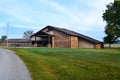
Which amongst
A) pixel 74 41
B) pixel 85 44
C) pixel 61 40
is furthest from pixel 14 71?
pixel 85 44

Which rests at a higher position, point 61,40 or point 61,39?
point 61,39

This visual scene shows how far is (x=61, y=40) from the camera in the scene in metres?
91.6

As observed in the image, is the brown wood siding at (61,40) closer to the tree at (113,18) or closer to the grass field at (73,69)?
the tree at (113,18)

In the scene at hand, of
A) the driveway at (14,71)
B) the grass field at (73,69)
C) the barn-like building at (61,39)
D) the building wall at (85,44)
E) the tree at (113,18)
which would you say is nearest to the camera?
the driveway at (14,71)

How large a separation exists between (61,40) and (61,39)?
1.02 ft

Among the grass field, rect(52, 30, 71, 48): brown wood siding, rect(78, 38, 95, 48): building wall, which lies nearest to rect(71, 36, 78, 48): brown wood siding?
A: rect(52, 30, 71, 48): brown wood siding

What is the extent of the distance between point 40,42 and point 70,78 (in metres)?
82.0

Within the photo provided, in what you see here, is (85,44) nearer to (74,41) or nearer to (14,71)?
(74,41)

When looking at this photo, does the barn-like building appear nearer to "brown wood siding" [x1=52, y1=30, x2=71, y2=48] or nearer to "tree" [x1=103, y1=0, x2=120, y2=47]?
"brown wood siding" [x1=52, y1=30, x2=71, y2=48]

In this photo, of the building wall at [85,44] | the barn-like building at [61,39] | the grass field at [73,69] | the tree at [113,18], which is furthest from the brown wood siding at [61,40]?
the grass field at [73,69]

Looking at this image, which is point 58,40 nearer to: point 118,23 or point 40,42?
point 40,42

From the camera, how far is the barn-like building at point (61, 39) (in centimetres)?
9031

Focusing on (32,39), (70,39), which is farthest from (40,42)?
(70,39)

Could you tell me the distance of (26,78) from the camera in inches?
555
